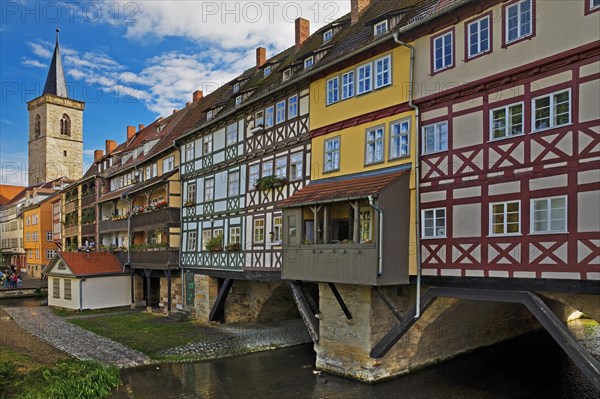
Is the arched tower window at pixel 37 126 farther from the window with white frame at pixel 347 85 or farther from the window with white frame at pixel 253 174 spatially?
the window with white frame at pixel 347 85

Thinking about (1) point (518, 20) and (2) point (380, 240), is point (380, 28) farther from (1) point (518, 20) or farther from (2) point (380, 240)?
(2) point (380, 240)

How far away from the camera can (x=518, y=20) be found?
11.4 meters

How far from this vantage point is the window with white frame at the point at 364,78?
1518 centimetres

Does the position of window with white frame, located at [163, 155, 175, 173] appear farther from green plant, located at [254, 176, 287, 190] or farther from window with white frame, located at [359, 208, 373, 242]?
window with white frame, located at [359, 208, 373, 242]

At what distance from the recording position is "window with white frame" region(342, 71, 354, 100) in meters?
15.8

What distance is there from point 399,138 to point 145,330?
595 inches

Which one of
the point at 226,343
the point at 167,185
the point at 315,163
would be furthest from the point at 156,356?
the point at 167,185

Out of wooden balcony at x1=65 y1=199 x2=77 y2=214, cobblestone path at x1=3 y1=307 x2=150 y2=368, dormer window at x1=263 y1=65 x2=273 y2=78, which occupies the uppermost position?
dormer window at x1=263 y1=65 x2=273 y2=78

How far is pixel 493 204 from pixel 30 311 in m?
28.4

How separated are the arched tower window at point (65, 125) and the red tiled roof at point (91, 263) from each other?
43891 millimetres

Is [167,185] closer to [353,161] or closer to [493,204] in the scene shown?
[353,161]

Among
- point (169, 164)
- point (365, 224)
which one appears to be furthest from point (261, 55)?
point (365, 224)

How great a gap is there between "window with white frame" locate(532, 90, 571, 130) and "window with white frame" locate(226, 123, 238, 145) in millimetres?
14159

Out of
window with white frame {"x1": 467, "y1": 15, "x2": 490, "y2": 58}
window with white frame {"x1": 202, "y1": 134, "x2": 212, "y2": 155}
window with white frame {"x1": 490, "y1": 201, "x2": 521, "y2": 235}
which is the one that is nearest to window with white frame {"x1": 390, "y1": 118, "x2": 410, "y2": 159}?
window with white frame {"x1": 467, "y1": 15, "x2": 490, "y2": 58}
